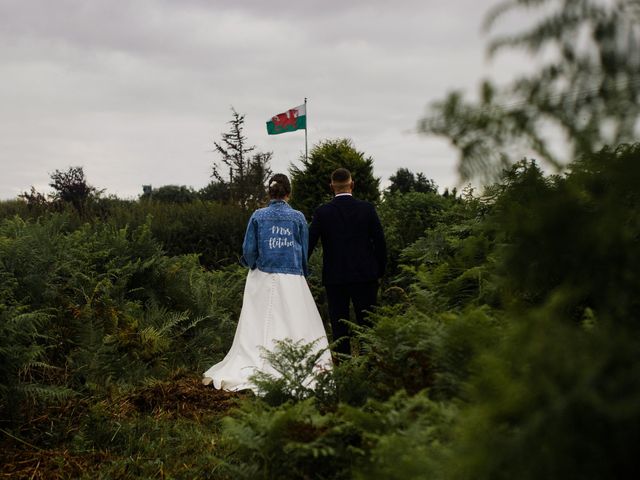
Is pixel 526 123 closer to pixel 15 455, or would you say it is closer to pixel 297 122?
pixel 15 455

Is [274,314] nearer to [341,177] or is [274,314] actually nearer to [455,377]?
[341,177]

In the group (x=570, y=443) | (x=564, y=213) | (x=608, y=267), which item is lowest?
(x=570, y=443)

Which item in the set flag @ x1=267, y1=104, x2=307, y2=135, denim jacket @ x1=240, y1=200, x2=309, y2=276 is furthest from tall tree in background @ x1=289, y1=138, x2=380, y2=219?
flag @ x1=267, y1=104, x2=307, y2=135

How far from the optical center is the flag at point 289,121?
16.4 meters

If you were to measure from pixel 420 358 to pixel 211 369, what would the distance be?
16.7 feet

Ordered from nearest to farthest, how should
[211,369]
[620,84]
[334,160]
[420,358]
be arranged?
1. [620,84]
2. [420,358]
3. [211,369]
4. [334,160]

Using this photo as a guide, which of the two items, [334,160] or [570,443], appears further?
[334,160]

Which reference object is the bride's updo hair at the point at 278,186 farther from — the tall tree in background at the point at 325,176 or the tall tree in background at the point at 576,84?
the tall tree in background at the point at 576,84

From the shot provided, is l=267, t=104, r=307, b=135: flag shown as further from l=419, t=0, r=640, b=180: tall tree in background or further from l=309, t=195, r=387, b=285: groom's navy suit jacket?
l=419, t=0, r=640, b=180: tall tree in background

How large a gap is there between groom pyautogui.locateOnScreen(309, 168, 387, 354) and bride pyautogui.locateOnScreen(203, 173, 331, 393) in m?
0.55

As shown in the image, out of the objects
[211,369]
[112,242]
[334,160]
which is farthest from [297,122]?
[211,369]

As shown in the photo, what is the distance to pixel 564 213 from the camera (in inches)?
58.7

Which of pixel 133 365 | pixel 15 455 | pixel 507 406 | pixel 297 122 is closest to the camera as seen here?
pixel 507 406

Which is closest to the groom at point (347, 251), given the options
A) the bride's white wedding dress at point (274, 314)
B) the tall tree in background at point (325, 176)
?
the bride's white wedding dress at point (274, 314)
